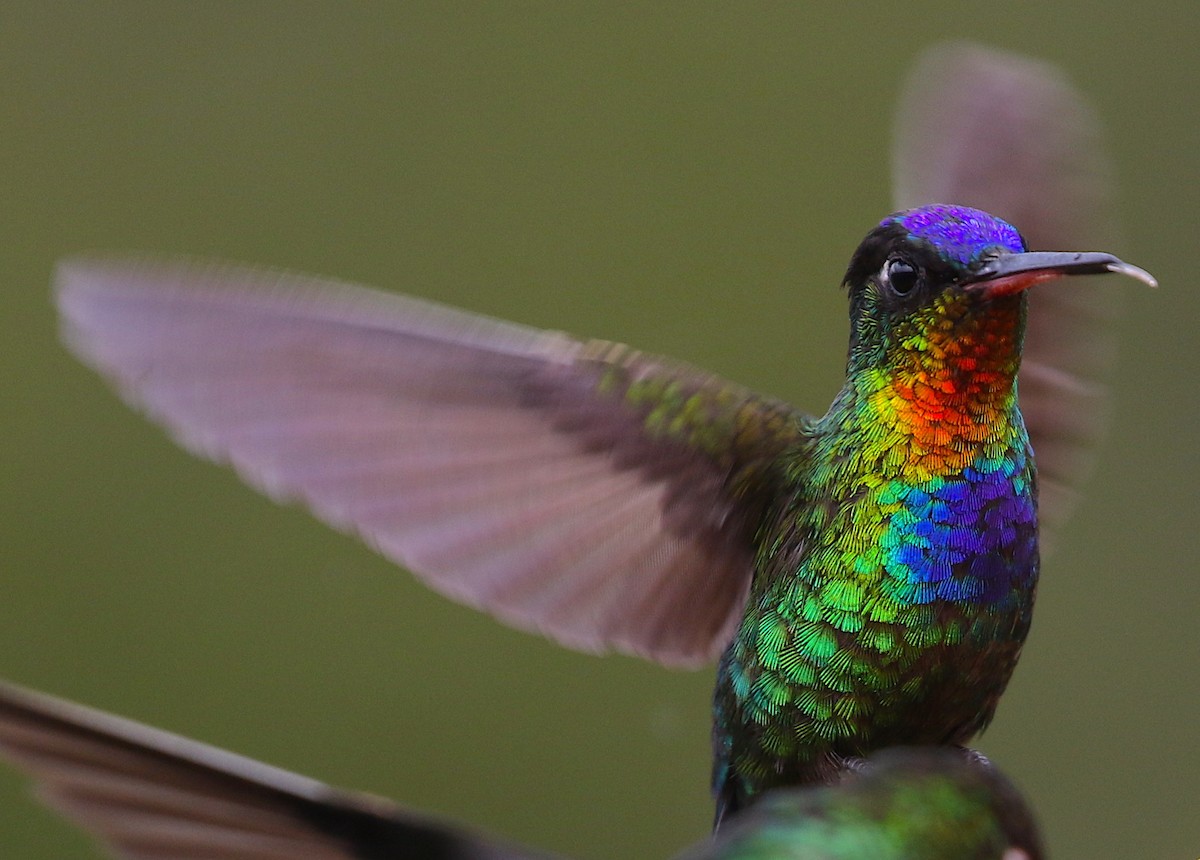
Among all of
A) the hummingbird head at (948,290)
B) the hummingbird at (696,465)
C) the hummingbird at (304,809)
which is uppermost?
the hummingbird head at (948,290)

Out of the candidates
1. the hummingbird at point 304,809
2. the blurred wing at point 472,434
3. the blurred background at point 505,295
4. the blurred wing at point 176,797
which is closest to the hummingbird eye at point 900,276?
the blurred wing at point 472,434

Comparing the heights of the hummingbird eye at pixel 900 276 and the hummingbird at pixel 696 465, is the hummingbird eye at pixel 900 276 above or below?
above

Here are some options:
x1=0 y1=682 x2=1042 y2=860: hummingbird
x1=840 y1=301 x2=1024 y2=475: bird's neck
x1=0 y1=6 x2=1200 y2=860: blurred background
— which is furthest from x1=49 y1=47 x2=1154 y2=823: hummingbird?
x1=0 y1=6 x2=1200 y2=860: blurred background

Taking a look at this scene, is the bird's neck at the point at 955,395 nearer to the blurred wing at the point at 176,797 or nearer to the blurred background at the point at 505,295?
the blurred wing at the point at 176,797

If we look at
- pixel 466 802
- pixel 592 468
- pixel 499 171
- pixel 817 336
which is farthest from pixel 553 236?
pixel 592 468

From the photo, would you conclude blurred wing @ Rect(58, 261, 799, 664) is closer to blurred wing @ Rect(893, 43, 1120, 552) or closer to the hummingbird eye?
the hummingbird eye

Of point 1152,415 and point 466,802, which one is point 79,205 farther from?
point 1152,415
